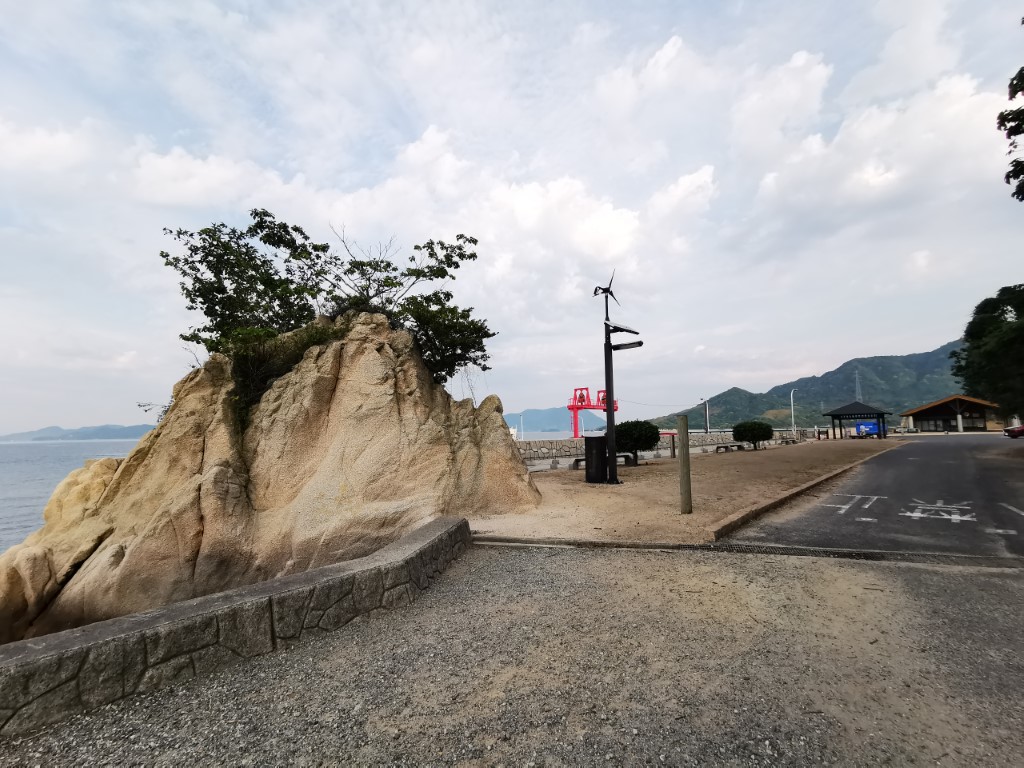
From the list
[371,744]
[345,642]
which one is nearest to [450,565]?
[345,642]

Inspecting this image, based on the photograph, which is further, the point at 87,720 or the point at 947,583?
the point at 947,583

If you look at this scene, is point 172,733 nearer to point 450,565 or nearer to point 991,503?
point 450,565

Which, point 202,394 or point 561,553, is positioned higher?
point 202,394

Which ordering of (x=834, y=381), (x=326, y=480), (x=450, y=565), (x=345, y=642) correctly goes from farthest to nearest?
(x=834, y=381) < (x=326, y=480) < (x=450, y=565) < (x=345, y=642)

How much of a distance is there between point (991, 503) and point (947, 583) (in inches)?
292

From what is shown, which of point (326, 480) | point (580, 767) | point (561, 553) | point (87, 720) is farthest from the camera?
point (326, 480)

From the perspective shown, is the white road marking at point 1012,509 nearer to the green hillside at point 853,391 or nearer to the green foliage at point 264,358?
the green foliage at point 264,358

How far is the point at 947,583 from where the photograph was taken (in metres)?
A: 5.21

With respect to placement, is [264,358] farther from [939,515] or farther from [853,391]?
[853,391]

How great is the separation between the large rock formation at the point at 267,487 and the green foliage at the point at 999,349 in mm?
17066

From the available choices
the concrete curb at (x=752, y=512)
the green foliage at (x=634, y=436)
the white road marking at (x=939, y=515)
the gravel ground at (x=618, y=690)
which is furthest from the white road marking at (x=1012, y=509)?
the green foliage at (x=634, y=436)

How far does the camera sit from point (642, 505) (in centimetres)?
987

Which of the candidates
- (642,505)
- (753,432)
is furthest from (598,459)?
(753,432)

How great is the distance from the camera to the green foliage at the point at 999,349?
15.7 m
